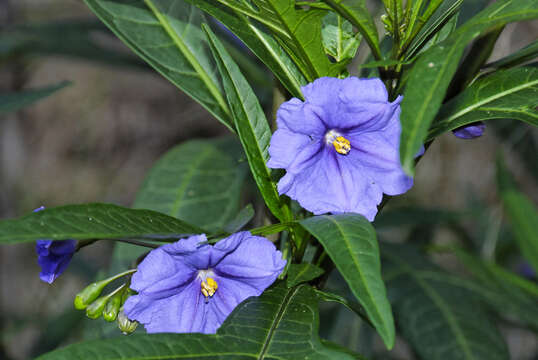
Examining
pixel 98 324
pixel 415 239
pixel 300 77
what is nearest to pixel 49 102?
pixel 415 239

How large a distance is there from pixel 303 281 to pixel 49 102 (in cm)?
394

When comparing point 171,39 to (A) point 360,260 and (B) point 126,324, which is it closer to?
(B) point 126,324

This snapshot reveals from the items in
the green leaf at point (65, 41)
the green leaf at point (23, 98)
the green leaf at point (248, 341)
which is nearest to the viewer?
the green leaf at point (248, 341)

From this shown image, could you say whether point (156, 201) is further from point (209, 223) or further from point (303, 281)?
point (303, 281)

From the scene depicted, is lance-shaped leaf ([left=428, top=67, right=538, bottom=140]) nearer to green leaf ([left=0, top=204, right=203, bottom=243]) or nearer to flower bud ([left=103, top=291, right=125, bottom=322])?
green leaf ([left=0, top=204, right=203, bottom=243])

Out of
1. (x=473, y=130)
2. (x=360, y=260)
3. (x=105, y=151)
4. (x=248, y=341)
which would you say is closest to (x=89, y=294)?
(x=248, y=341)

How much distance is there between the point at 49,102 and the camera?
4375mm

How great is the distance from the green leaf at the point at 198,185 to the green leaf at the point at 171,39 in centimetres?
48

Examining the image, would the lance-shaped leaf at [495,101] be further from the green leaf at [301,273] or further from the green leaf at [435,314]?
the green leaf at [435,314]

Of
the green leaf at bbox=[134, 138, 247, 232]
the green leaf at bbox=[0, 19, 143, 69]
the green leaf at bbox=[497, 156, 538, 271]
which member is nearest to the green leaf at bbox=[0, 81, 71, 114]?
the green leaf at bbox=[134, 138, 247, 232]

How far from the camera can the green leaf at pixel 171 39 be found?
1.13 metres

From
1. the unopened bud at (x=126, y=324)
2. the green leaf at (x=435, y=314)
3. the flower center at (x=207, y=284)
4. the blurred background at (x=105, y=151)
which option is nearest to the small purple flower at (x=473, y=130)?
the flower center at (x=207, y=284)

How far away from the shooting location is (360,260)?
27.4 inches

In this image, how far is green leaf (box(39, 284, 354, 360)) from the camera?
0.73m
